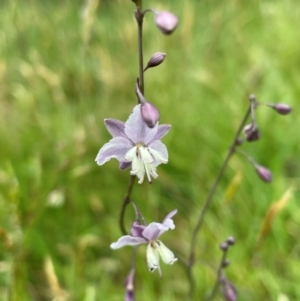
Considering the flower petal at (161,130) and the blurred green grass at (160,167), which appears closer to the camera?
the flower petal at (161,130)

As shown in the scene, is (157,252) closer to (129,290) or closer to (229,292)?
(129,290)

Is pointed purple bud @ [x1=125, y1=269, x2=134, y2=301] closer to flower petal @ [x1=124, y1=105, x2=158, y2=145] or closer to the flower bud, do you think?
flower petal @ [x1=124, y1=105, x2=158, y2=145]

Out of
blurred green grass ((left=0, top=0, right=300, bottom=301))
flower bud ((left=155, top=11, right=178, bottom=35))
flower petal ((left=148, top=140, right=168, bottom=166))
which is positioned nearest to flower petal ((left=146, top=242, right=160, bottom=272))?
flower petal ((left=148, top=140, right=168, bottom=166))

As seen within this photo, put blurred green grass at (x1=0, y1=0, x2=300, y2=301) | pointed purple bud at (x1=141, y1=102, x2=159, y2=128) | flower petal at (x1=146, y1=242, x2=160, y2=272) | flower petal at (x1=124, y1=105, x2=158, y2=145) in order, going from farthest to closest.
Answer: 1. blurred green grass at (x1=0, y1=0, x2=300, y2=301)
2. flower petal at (x1=146, y1=242, x2=160, y2=272)
3. flower petal at (x1=124, y1=105, x2=158, y2=145)
4. pointed purple bud at (x1=141, y1=102, x2=159, y2=128)

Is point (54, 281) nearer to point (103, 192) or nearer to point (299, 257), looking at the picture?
point (103, 192)

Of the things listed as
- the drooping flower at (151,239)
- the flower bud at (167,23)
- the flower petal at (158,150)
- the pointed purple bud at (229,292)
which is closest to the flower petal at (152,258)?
the drooping flower at (151,239)

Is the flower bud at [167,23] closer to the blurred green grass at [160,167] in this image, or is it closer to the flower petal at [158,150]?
the flower petal at [158,150]

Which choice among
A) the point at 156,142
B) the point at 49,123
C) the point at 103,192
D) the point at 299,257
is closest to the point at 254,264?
the point at 299,257

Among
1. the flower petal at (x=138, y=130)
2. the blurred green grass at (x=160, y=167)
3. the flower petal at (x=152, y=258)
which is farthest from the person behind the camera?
the blurred green grass at (x=160, y=167)
